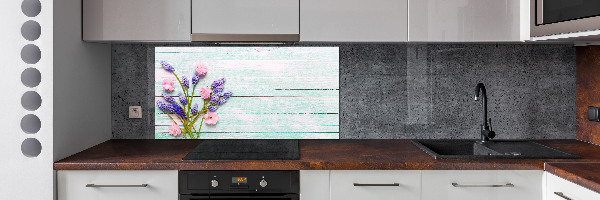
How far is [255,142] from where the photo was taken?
263 cm

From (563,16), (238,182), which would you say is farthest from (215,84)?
(563,16)

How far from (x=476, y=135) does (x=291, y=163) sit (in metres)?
1.20

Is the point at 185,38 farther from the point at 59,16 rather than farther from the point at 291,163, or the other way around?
the point at 291,163

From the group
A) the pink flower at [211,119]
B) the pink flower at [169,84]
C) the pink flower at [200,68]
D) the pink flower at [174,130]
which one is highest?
the pink flower at [200,68]

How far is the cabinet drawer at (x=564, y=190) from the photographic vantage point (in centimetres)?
171

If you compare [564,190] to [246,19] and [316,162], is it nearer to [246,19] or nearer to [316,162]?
[316,162]

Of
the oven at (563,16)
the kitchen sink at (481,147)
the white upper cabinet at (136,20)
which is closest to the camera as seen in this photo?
the oven at (563,16)

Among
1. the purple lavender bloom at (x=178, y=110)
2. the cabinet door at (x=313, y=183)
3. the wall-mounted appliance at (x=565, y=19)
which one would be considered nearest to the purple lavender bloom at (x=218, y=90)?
the purple lavender bloom at (x=178, y=110)

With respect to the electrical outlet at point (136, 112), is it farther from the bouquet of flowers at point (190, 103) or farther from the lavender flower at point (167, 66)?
the lavender flower at point (167, 66)
